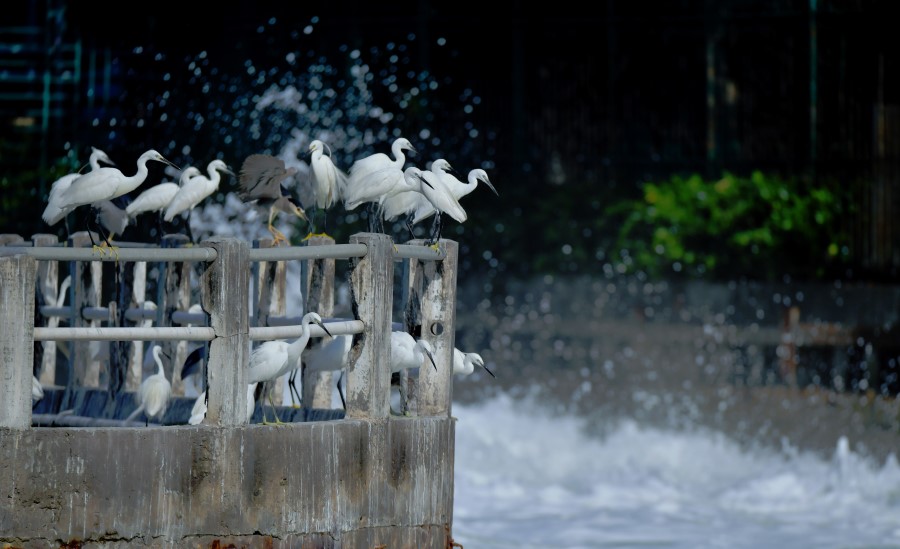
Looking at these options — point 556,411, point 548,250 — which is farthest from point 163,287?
point 548,250

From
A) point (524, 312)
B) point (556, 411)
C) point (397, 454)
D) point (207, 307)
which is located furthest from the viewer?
point (524, 312)

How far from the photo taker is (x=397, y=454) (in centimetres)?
813

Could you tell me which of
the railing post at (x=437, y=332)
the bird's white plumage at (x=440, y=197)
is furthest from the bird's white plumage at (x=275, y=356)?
the bird's white plumage at (x=440, y=197)

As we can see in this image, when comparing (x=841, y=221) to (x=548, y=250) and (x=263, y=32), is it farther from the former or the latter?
(x=263, y=32)

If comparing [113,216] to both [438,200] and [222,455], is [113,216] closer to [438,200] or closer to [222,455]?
[438,200]

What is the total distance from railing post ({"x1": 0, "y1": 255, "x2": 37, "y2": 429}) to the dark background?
46.6 feet

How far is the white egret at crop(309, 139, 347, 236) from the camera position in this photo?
10062mm

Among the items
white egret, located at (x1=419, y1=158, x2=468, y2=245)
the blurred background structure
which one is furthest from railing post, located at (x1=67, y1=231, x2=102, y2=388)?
the blurred background structure

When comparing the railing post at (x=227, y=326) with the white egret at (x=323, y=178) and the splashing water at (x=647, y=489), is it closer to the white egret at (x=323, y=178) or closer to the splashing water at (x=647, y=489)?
the white egret at (x=323, y=178)

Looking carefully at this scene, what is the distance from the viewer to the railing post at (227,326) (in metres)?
7.26

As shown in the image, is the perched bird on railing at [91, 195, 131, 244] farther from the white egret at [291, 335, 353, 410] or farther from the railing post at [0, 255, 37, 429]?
the railing post at [0, 255, 37, 429]

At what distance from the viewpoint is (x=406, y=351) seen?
27.7 feet

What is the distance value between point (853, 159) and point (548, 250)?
171 inches

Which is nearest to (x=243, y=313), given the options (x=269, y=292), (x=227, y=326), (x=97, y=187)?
(x=227, y=326)
